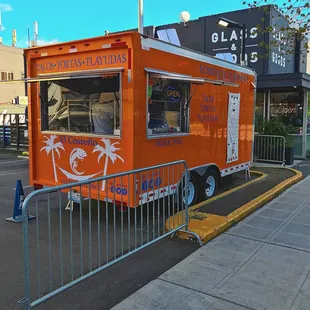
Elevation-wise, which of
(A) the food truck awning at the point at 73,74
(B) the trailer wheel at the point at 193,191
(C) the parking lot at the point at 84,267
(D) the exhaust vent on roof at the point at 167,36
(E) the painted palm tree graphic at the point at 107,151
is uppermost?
(D) the exhaust vent on roof at the point at 167,36

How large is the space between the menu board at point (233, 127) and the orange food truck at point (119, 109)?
0.70 metres

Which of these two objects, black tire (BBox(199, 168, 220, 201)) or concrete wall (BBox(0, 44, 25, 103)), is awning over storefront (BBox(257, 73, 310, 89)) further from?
concrete wall (BBox(0, 44, 25, 103))

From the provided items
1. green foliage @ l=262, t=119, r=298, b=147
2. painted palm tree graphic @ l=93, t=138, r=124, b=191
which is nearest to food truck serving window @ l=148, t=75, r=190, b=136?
painted palm tree graphic @ l=93, t=138, r=124, b=191

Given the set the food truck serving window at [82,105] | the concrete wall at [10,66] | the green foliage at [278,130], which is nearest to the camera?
the food truck serving window at [82,105]

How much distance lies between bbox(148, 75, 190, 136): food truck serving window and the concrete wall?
39.7m

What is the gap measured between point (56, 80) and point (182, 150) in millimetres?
2492

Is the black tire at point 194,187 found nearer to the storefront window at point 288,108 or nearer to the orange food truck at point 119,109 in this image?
the orange food truck at point 119,109

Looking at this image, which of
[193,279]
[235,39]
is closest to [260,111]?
[235,39]

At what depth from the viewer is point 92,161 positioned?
5785mm

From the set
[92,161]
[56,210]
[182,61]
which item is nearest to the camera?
[92,161]

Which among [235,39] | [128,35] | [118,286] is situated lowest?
[118,286]

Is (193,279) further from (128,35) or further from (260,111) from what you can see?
(260,111)

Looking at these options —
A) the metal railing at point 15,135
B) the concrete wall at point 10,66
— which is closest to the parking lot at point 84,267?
the metal railing at point 15,135

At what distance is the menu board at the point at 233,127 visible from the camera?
8016 mm
